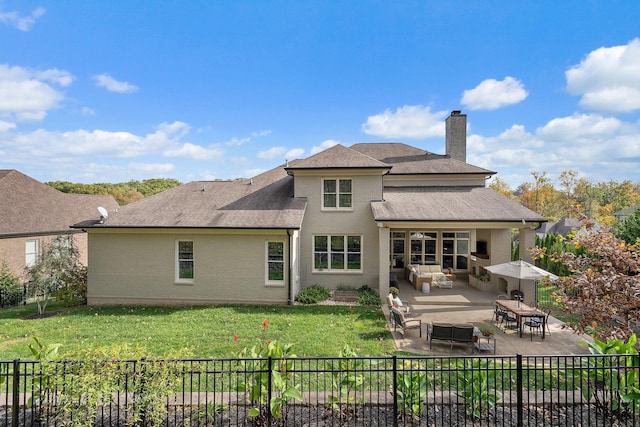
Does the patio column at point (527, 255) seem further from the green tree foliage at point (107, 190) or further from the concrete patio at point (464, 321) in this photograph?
the green tree foliage at point (107, 190)

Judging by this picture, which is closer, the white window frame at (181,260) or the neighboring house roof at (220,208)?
the neighboring house roof at (220,208)

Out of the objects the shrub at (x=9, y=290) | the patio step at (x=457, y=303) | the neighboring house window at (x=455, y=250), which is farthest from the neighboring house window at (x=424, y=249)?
the shrub at (x=9, y=290)

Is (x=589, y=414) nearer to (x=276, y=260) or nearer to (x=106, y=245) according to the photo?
(x=276, y=260)

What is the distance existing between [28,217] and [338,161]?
23.2 m

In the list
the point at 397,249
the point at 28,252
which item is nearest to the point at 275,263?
the point at 397,249

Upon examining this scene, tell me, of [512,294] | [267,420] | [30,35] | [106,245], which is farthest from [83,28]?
[512,294]

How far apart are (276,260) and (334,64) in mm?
13313

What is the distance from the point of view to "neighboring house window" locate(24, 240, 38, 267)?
2166cm

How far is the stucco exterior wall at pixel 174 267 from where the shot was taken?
1412 cm

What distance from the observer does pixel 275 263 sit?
14211 mm

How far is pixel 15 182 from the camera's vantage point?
78.6 feet

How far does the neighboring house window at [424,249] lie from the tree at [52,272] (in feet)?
59.9

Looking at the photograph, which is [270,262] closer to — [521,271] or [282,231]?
[282,231]

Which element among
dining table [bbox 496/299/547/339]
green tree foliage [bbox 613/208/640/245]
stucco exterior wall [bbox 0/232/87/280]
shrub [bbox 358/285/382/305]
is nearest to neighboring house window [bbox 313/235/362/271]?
shrub [bbox 358/285/382/305]
